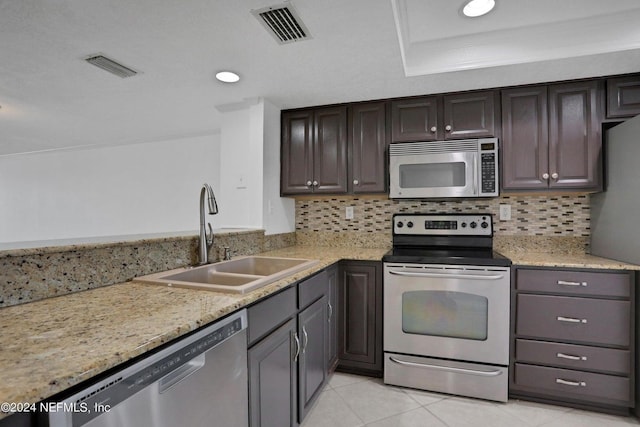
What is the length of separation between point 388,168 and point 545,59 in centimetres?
117

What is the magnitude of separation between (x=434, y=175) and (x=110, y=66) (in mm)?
2291

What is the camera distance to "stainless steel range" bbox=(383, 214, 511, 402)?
2035mm

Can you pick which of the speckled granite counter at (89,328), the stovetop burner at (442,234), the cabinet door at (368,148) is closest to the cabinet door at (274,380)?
the speckled granite counter at (89,328)

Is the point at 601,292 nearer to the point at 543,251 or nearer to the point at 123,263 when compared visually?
the point at 543,251

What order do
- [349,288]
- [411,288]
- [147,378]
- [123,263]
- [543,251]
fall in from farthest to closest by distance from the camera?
[543,251], [349,288], [411,288], [123,263], [147,378]

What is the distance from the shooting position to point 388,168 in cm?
259

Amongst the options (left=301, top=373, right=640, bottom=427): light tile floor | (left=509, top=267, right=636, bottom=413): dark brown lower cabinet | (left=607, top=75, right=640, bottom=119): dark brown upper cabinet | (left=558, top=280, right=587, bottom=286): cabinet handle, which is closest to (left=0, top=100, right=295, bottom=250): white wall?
(left=301, top=373, right=640, bottom=427): light tile floor

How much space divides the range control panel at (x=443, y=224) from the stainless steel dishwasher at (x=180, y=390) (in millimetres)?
1854

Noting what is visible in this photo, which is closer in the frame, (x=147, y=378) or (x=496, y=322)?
(x=147, y=378)

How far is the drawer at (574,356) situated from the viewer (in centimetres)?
189

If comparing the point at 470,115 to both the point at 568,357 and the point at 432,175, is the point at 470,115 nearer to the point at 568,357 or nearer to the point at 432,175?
the point at 432,175

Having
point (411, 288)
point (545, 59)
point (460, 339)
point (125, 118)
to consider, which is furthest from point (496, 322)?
point (125, 118)

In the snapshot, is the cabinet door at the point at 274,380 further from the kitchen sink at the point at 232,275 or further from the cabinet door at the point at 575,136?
the cabinet door at the point at 575,136

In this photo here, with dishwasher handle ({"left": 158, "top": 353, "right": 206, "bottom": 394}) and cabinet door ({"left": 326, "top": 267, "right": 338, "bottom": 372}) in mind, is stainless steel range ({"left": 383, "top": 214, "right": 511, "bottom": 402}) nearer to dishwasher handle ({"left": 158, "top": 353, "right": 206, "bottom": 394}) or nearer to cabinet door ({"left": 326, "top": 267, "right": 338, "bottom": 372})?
cabinet door ({"left": 326, "top": 267, "right": 338, "bottom": 372})
